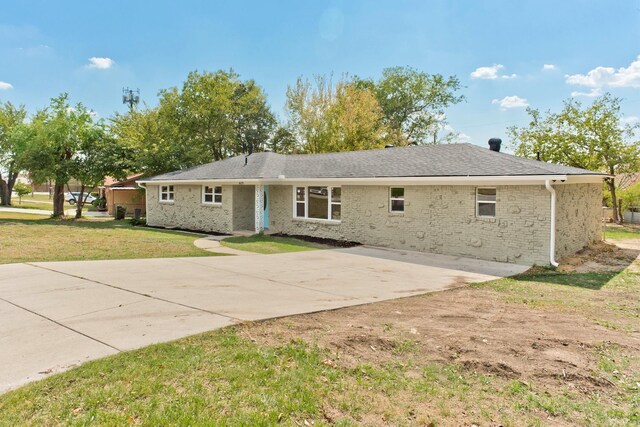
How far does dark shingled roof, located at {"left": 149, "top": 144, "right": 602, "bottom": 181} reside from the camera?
496 inches

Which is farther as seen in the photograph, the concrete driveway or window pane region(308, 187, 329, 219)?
window pane region(308, 187, 329, 219)

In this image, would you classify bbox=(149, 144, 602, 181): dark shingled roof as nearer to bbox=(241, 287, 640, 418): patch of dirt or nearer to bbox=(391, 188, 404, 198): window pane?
bbox=(391, 188, 404, 198): window pane

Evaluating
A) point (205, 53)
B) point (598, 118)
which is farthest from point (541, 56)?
point (205, 53)

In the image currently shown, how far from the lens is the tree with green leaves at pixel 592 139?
1108 inches

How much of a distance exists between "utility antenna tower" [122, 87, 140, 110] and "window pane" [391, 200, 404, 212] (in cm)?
3410

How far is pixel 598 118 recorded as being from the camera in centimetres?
2869

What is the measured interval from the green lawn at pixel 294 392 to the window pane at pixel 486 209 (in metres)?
7.91

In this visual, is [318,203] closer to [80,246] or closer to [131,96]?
[80,246]

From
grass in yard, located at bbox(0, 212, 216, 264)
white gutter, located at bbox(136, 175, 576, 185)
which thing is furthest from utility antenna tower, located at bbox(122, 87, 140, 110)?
grass in yard, located at bbox(0, 212, 216, 264)

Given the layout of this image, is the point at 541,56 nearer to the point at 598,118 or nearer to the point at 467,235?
the point at 598,118

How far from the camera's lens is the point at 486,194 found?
1269 cm

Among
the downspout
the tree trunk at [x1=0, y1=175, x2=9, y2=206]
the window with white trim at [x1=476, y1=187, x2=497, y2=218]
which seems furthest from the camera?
the tree trunk at [x1=0, y1=175, x2=9, y2=206]

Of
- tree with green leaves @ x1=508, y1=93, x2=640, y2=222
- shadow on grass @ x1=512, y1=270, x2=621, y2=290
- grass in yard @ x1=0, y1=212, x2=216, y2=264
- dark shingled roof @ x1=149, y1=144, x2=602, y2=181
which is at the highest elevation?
tree with green leaves @ x1=508, y1=93, x2=640, y2=222

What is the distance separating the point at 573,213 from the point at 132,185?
94.8 ft
